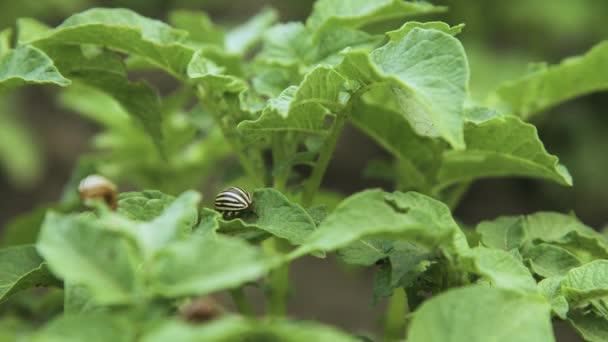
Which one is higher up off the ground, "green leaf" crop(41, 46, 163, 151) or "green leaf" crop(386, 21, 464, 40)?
"green leaf" crop(386, 21, 464, 40)

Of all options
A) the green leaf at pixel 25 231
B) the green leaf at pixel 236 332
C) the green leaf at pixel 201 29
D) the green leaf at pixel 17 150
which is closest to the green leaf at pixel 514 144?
the green leaf at pixel 236 332

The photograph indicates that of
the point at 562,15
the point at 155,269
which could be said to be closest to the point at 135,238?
the point at 155,269

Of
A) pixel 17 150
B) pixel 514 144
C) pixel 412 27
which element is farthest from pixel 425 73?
pixel 17 150

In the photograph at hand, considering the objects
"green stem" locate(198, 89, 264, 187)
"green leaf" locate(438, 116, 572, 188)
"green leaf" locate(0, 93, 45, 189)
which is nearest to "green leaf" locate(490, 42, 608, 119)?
"green leaf" locate(438, 116, 572, 188)

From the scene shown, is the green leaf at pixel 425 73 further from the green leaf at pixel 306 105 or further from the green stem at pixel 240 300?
the green stem at pixel 240 300

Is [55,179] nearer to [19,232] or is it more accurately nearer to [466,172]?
[19,232]

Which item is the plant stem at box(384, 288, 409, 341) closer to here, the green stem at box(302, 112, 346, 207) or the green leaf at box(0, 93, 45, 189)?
the green stem at box(302, 112, 346, 207)

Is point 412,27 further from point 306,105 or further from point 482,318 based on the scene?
point 482,318
